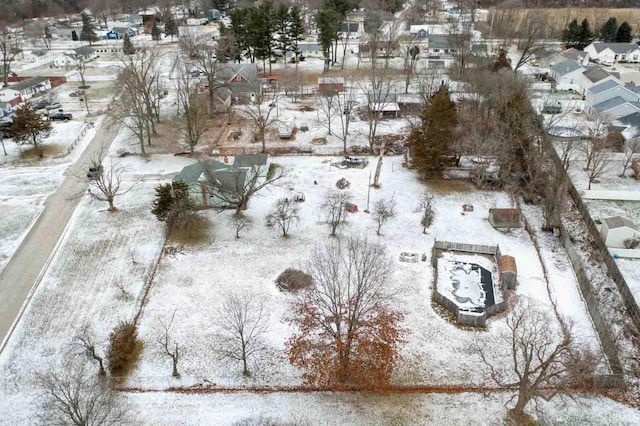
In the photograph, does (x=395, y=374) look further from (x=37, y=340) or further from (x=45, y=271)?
(x=45, y=271)

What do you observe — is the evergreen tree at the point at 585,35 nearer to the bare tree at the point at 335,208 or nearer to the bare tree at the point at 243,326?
the bare tree at the point at 335,208

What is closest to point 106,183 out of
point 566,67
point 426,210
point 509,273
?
point 426,210

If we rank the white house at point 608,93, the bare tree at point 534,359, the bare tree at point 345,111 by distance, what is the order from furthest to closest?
1. the white house at point 608,93
2. the bare tree at point 345,111
3. the bare tree at point 534,359

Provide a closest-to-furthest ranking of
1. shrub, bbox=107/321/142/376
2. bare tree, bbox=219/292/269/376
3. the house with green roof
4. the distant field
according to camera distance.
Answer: shrub, bbox=107/321/142/376
bare tree, bbox=219/292/269/376
the house with green roof
the distant field

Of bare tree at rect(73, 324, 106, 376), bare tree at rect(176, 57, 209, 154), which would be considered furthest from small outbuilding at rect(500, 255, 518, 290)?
bare tree at rect(176, 57, 209, 154)

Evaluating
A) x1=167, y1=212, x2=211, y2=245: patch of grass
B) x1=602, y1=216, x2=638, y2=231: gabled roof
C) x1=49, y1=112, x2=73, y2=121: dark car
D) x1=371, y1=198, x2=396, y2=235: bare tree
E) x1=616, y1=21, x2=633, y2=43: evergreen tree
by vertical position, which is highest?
x1=616, y1=21, x2=633, y2=43: evergreen tree

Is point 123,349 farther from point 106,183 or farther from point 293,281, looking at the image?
point 106,183

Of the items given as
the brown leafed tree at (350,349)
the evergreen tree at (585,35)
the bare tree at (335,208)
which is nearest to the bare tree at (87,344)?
the brown leafed tree at (350,349)

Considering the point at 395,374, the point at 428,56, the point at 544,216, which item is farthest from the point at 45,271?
the point at 428,56

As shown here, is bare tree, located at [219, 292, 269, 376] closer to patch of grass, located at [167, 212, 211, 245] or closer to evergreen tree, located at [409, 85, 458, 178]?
patch of grass, located at [167, 212, 211, 245]
